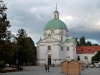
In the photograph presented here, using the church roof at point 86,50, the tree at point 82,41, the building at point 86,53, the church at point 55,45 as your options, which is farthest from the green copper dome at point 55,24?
the tree at point 82,41

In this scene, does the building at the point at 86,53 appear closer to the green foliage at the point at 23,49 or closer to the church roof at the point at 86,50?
the church roof at the point at 86,50

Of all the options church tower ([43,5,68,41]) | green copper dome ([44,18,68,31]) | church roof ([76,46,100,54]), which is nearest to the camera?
church tower ([43,5,68,41])

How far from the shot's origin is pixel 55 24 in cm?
8381

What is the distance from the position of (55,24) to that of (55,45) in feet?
28.6

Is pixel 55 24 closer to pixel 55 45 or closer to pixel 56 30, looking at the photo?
pixel 56 30

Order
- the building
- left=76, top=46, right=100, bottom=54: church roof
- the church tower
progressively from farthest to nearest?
left=76, top=46, right=100, bottom=54: church roof < the building < the church tower

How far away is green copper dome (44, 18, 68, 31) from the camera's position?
273 feet

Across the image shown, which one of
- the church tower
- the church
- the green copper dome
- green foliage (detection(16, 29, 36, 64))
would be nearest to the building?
the church

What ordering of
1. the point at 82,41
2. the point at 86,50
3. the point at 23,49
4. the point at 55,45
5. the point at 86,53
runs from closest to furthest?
the point at 23,49 < the point at 55,45 < the point at 86,53 < the point at 86,50 < the point at 82,41

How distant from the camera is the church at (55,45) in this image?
3152 inches

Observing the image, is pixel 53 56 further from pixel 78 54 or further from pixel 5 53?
pixel 5 53

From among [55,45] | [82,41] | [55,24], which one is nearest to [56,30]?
[55,24]

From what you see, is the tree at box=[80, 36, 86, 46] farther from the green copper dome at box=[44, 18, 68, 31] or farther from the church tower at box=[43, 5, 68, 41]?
the green copper dome at box=[44, 18, 68, 31]

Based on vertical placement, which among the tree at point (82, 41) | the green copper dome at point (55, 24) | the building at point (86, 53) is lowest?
the building at point (86, 53)
